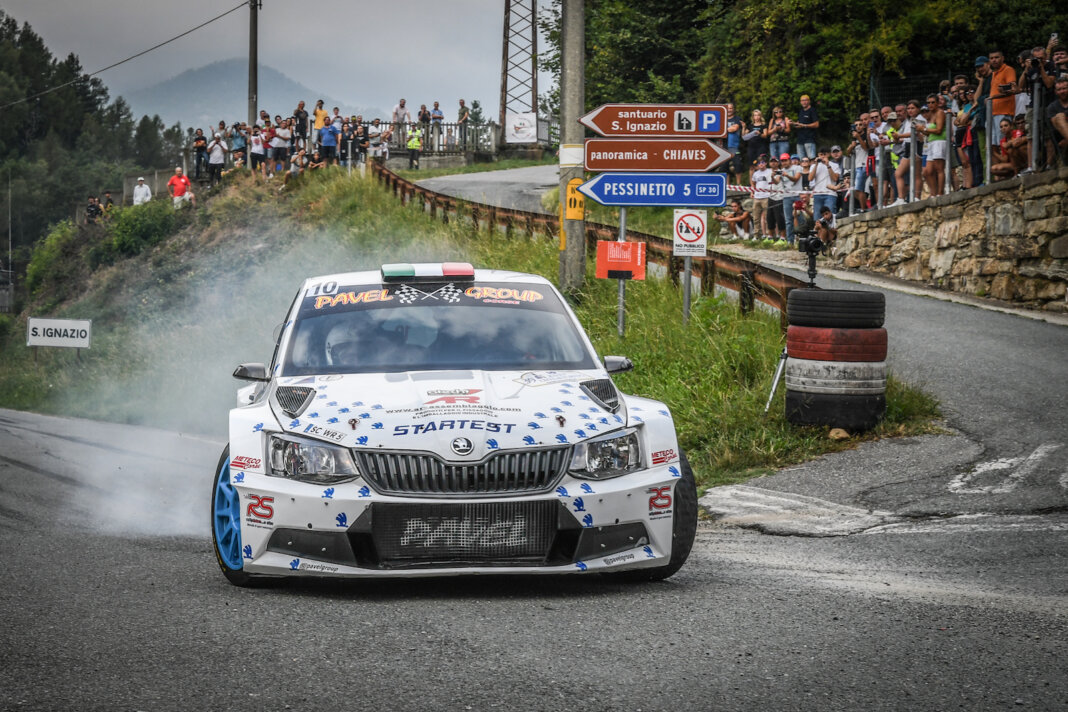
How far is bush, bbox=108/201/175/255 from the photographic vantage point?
46.4m

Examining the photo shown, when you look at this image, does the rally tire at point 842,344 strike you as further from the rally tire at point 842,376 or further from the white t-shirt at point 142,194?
the white t-shirt at point 142,194

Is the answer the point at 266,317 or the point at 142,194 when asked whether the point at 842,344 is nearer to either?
the point at 266,317

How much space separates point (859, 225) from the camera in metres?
23.3

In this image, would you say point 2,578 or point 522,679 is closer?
point 522,679

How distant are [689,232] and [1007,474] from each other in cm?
507

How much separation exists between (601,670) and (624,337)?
10.9 metres

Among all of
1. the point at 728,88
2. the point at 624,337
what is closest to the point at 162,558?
the point at 624,337

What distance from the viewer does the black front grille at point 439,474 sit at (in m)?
5.85

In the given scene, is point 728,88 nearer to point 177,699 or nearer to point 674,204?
point 674,204

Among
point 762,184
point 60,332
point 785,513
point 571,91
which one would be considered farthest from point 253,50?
point 785,513

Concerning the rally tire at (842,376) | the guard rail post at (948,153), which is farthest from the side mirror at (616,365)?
the guard rail post at (948,153)

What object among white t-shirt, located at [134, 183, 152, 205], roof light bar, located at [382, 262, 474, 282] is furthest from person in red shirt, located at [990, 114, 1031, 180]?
white t-shirt, located at [134, 183, 152, 205]

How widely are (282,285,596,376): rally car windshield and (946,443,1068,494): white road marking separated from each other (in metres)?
3.66

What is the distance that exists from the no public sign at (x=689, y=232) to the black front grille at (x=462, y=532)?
327 inches
